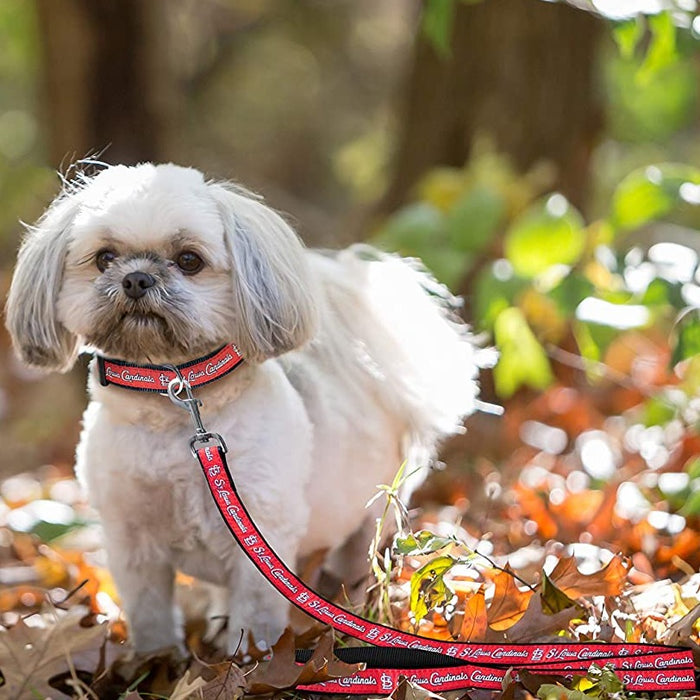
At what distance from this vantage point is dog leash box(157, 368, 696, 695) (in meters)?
2.30

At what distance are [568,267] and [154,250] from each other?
73.1 inches

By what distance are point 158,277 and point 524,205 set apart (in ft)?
9.33

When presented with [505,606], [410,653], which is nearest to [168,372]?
[410,653]

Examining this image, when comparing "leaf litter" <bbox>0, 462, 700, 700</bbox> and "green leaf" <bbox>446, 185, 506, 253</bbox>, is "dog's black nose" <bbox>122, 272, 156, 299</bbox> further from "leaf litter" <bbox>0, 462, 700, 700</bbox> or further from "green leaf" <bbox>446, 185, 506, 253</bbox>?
"green leaf" <bbox>446, 185, 506, 253</bbox>

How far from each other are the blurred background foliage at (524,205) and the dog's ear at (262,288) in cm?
66

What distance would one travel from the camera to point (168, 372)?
8.34 ft

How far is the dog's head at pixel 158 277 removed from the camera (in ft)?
7.96

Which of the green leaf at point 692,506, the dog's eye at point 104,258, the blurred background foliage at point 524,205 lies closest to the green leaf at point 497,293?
the blurred background foliage at point 524,205

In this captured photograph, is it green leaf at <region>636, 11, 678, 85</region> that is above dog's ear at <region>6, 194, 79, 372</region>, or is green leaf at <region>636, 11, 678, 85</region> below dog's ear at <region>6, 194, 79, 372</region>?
above

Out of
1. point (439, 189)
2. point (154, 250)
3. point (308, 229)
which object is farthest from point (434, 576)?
point (308, 229)

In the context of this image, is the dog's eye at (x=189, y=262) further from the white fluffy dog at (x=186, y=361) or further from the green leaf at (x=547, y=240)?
the green leaf at (x=547, y=240)

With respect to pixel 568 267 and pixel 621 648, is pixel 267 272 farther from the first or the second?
pixel 568 267

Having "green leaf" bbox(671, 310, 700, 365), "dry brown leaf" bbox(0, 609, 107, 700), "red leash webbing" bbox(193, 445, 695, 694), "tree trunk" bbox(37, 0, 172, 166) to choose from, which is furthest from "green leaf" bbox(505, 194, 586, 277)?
"tree trunk" bbox(37, 0, 172, 166)

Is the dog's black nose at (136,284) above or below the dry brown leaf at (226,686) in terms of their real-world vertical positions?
above
